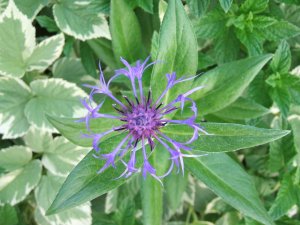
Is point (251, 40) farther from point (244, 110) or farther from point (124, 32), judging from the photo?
point (124, 32)

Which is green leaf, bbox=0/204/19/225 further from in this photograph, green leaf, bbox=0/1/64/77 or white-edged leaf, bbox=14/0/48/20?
white-edged leaf, bbox=14/0/48/20

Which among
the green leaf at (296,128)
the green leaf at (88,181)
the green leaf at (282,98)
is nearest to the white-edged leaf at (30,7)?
the green leaf at (88,181)

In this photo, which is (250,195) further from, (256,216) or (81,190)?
(81,190)

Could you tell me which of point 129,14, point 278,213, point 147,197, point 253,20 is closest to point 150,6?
point 129,14

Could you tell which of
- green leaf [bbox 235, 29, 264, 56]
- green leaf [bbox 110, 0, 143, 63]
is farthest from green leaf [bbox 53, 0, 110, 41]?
green leaf [bbox 235, 29, 264, 56]

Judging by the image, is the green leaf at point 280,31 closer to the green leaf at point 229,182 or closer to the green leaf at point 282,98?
the green leaf at point 282,98
